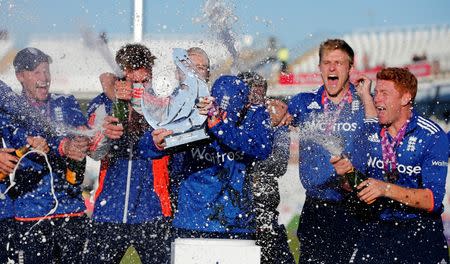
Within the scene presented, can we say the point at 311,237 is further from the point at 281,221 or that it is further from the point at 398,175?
the point at 281,221

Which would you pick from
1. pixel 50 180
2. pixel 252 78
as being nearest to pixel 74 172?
pixel 50 180

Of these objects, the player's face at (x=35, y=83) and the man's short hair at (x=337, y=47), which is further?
the player's face at (x=35, y=83)

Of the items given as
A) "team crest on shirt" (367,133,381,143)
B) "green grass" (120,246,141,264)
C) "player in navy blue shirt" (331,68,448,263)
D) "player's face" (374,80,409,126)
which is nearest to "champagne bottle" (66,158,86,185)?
"player in navy blue shirt" (331,68,448,263)

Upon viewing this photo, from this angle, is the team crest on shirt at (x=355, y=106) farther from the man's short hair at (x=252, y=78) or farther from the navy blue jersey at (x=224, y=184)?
the man's short hair at (x=252, y=78)

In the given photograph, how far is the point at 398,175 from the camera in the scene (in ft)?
19.0

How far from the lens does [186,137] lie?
542cm

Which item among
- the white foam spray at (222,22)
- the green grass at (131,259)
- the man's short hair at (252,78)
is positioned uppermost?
the white foam spray at (222,22)

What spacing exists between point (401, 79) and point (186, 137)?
5.19 feet

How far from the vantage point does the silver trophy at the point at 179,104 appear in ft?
17.8

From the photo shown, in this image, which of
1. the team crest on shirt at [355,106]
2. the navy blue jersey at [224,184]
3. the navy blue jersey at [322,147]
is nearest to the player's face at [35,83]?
the navy blue jersey at [224,184]

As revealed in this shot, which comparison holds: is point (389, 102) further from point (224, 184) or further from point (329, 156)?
point (224, 184)

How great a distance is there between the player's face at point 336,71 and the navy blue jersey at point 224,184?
57 centimetres

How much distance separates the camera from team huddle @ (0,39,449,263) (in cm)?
570

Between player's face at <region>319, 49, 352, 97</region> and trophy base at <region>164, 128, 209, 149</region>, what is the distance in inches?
46.7
